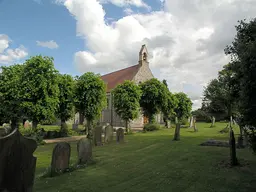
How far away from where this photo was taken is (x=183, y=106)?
118 feet

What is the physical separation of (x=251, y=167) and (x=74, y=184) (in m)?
7.06

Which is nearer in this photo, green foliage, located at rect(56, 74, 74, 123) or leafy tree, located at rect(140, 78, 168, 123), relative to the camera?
green foliage, located at rect(56, 74, 74, 123)

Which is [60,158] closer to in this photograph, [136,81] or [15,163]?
[15,163]

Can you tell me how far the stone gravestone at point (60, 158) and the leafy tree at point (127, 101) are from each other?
16.7 metres

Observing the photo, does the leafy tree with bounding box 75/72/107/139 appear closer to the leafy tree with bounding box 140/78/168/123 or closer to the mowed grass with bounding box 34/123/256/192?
the leafy tree with bounding box 140/78/168/123

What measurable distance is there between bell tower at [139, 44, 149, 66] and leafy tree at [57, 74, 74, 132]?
829 inches

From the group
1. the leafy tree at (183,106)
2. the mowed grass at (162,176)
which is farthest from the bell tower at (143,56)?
the mowed grass at (162,176)

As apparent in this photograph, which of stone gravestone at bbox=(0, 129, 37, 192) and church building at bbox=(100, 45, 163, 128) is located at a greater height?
church building at bbox=(100, 45, 163, 128)

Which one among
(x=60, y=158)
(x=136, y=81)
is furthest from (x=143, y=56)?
(x=60, y=158)

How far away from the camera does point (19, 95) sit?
17.2 metres

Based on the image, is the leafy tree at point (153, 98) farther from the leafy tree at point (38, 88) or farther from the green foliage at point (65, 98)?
the leafy tree at point (38, 88)

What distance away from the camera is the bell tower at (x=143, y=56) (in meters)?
41.6

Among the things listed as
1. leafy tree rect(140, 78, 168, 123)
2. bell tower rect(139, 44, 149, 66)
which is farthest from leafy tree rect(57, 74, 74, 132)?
bell tower rect(139, 44, 149, 66)

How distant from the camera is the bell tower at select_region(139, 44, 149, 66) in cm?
4159
